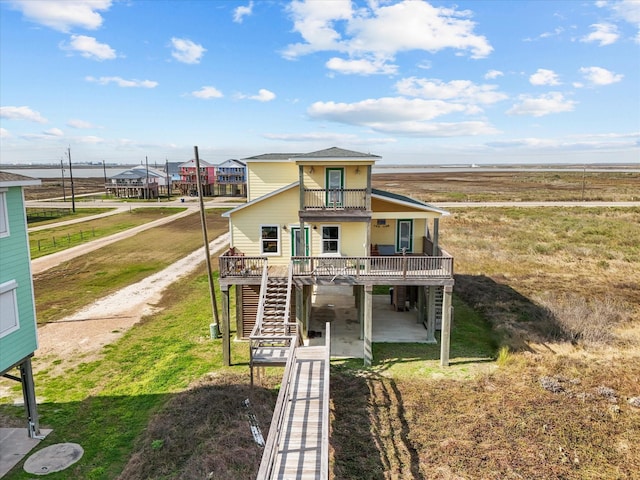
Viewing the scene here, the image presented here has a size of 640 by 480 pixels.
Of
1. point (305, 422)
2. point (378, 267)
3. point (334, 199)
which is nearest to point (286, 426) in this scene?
point (305, 422)

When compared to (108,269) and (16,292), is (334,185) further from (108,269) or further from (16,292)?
(108,269)

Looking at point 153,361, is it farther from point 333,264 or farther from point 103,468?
point 333,264

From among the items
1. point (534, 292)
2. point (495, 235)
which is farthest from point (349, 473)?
point (495, 235)

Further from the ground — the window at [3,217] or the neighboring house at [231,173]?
the neighboring house at [231,173]

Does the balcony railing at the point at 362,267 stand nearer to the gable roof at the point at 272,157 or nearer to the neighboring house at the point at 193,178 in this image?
the gable roof at the point at 272,157

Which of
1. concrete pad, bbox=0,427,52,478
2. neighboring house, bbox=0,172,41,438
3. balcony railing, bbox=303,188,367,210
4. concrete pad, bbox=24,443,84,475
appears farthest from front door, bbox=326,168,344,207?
concrete pad, bbox=0,427,52,478

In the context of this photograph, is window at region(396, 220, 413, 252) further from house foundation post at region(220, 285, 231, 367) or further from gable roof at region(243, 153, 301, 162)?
house foundation post at region(220, 285, 231, 367)

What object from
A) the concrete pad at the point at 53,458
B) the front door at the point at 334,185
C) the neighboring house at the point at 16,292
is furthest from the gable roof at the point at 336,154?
the concrete pad at the point at 53,458
